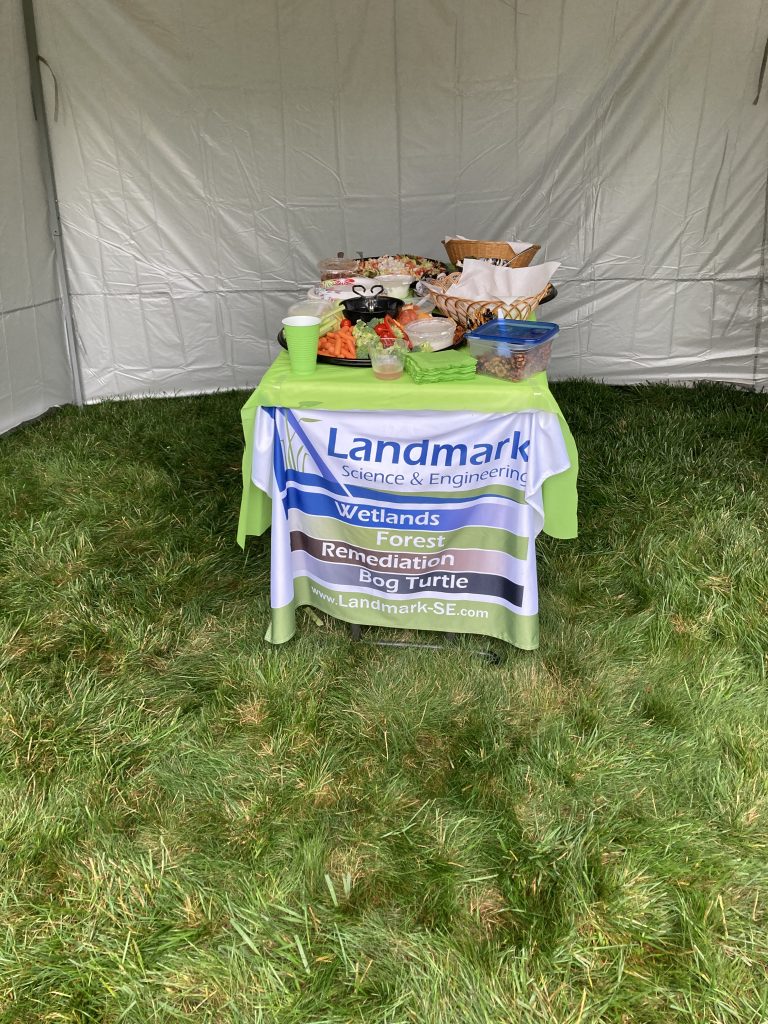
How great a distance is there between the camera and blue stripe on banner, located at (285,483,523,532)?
183cm

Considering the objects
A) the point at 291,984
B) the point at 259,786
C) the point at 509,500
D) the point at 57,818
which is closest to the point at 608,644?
the point at 509,500

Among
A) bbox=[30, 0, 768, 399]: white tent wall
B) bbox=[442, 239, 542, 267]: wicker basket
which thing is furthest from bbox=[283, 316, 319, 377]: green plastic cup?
bbox=[30, 0, 768, 399]: white tent wall

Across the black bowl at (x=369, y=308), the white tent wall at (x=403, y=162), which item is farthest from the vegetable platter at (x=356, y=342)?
the white tent wall at (x=403, y=162)

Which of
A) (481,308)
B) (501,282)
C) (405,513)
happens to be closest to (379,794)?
(405,513)

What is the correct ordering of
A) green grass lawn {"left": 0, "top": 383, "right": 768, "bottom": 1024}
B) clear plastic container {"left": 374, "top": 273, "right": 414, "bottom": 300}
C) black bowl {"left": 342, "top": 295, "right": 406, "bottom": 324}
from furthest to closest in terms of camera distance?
1. clear plastic container {"left": 374, "top": 273, "right": 414, "bottom": 300}
2. black bowl {"left": 342, "top": 295, "right": 406, "bottom": 324}
3. green grass lawn {"left": 0, "top": 383, "right": 768, "bottom": 1024}

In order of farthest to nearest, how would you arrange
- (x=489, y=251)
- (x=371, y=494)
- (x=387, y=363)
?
1. (x=489, y=251)
2. (x=371, y=494)
3. (x=387, y=363)

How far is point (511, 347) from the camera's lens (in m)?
1.70

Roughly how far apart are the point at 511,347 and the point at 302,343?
49cm

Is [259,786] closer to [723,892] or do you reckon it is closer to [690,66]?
[723,892]

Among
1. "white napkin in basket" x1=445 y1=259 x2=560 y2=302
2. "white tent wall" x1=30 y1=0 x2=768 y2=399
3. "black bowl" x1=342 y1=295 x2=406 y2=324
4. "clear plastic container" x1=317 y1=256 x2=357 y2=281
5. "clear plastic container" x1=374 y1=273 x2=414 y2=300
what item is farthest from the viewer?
"white tent wall" x1=30 y1=0 x2=768 y2=399

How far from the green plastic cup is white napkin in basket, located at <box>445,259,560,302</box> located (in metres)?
0.50

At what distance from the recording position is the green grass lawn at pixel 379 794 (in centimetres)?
126

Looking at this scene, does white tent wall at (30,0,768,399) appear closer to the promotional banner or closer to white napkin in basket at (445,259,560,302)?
white napkin in basket at (445,259,560,302)

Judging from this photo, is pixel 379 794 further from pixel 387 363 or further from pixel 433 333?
pixel 433 333
